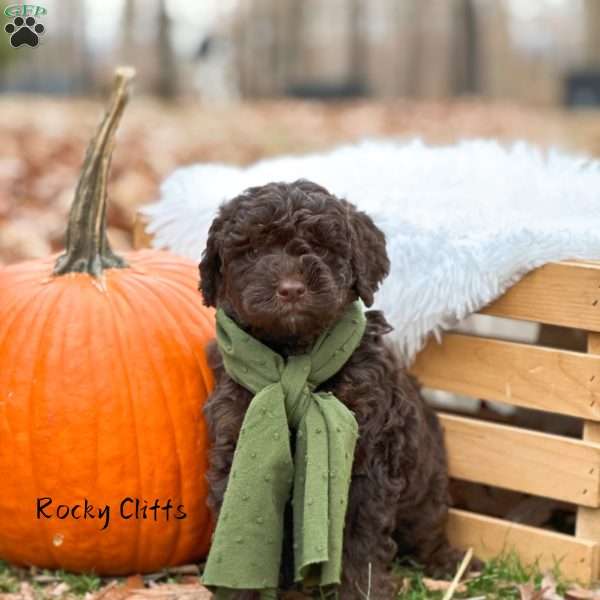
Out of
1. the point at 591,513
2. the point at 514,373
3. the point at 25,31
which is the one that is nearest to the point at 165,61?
the point at 25,31

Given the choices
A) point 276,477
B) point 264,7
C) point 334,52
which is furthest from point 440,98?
point 276,477

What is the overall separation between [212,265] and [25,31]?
1290 mm

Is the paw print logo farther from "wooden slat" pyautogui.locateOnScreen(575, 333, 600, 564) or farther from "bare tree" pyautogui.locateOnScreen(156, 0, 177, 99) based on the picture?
"bare tree" pyautogui.locateOnScreen(156, 0, 177, 99)

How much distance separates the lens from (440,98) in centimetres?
1773

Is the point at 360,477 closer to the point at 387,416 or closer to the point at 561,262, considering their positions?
the point at 387,416

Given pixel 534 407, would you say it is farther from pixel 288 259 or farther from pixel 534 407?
pixel 288 259

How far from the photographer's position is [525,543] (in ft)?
11.3

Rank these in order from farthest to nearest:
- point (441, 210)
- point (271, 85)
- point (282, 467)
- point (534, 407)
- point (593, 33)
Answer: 1. point (593, 33)
2. point (271, 85)
3. point (441, 210)
4. point (534, 407)
5. point (282, 467)

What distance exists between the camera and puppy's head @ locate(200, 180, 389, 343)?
2707 millimetres

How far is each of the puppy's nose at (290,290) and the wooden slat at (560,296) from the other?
3.04 feet

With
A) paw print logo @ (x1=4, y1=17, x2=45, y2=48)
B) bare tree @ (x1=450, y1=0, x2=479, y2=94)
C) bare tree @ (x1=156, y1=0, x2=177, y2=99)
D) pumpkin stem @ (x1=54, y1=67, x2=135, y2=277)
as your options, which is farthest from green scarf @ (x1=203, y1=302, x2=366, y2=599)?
bare tree @ (x1=450, y1=0, x2=479, y2=94)

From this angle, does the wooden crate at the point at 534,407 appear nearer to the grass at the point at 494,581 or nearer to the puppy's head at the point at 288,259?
the grass at the point at 494,581

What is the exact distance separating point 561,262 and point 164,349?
121cm

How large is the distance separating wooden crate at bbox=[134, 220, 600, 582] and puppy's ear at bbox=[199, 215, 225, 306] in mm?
887
